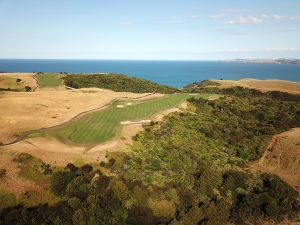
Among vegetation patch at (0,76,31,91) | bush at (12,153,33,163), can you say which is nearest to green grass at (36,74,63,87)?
vegetation patch at (0,76,31,91)

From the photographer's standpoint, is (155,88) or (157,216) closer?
(157,216)

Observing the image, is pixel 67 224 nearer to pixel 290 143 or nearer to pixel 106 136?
pixel 106 136

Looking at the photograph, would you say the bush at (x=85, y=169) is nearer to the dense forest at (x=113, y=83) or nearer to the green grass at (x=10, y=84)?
the green grass at (x=10, y=84)

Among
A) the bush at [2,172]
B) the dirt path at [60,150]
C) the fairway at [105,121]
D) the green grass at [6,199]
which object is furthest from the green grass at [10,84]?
the green grass at [6,199]

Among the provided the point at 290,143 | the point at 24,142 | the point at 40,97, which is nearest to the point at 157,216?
the point at 24,142

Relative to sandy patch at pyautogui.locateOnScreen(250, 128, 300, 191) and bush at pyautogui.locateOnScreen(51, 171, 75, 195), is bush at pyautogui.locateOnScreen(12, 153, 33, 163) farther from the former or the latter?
sandy patch at pyautogui.locateOnScreen(250, 128, 300, 191)

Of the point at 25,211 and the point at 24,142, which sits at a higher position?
the point at 24,142
